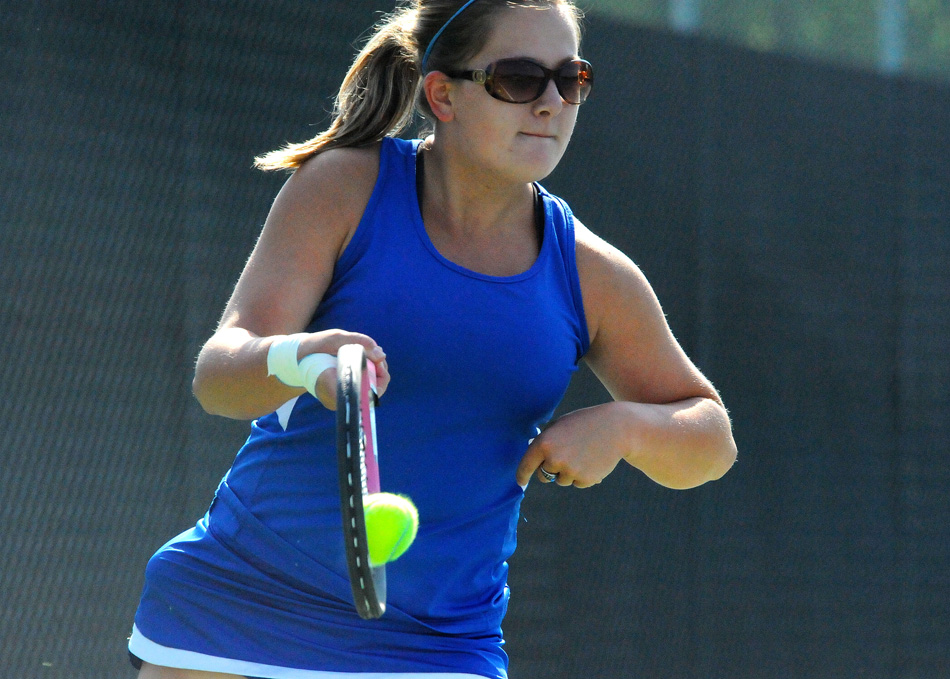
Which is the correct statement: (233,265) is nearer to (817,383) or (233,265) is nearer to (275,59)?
(275,59)

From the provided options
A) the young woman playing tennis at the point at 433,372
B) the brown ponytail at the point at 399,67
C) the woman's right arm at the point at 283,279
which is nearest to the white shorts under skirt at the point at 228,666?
the young woman playing tennis at the point at 433,372

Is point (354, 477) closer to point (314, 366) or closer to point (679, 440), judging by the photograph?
point (314, 366)

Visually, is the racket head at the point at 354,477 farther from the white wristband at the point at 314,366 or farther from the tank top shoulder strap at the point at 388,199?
the tank top shoulder strap at the point at 388,199

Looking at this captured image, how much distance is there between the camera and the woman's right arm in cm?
149

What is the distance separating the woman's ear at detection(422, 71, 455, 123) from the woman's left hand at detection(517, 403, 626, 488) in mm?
526

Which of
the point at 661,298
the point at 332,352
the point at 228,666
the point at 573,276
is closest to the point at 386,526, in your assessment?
the point at 332,352

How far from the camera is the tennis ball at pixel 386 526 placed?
125 centimetres

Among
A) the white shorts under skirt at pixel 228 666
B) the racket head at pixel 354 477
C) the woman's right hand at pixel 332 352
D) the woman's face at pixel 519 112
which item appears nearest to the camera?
the racket head at pixel 354 477

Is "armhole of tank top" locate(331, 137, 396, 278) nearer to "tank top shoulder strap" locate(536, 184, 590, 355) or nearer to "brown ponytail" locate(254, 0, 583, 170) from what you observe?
"brown ponytail" locate(254, 0, 583, 170)

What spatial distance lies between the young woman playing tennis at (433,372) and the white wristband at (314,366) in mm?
244

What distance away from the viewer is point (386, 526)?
49.5 inches

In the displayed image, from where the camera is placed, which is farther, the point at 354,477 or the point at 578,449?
the point at 578,449

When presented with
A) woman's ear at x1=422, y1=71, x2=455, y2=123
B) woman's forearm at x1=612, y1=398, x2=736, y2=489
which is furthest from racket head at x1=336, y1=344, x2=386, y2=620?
woman's ear at x1=422, y1=71, x2=455, y2=123

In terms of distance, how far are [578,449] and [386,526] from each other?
18.8 inches
